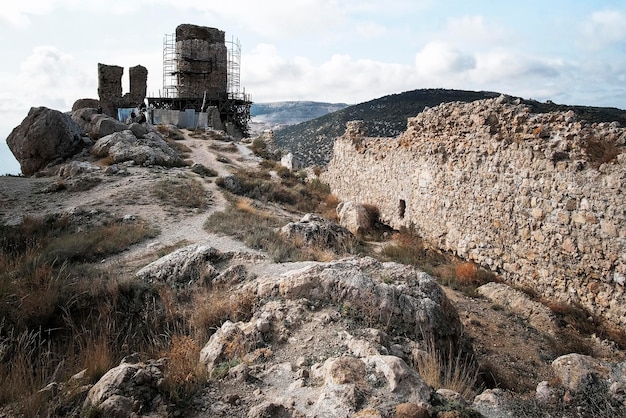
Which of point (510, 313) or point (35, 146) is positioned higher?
point (35, 146)

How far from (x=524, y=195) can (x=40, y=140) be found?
1650 centimetres

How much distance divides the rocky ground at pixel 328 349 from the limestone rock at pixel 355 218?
4.56 metres

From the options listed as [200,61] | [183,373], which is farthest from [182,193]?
[200,61]

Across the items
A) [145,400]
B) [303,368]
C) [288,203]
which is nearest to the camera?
[145,400]

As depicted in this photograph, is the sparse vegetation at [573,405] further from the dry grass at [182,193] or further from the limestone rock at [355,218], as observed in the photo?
the dry grass at [182,193]

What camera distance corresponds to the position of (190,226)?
9.95 m

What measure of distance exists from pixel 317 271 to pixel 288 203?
10.1 m

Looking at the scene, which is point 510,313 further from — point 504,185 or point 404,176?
point 404,176

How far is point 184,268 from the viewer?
650 centimetres

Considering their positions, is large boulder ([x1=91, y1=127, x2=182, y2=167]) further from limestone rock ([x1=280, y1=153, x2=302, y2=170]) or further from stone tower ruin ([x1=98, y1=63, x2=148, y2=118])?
stone tower ruin ([x1=98, y1=63, x2=148, y2=118])

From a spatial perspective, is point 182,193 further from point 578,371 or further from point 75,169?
point 578,371

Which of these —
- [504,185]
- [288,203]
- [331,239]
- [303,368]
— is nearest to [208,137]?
[288,203]

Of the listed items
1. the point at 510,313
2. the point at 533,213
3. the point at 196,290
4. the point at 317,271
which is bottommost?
the point at 510,313

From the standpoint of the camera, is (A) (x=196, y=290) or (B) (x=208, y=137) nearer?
(A) (x=196, y=290)
